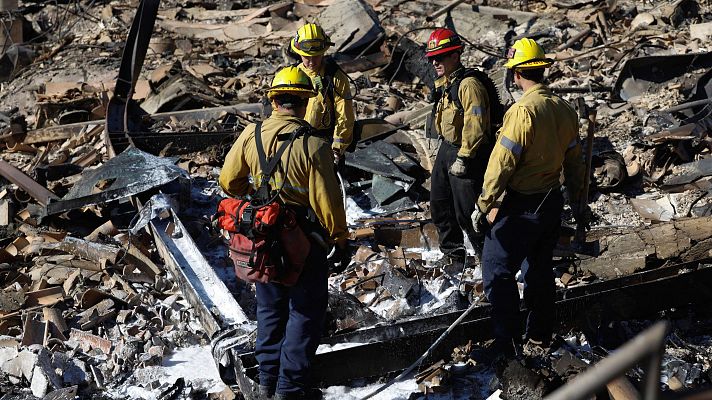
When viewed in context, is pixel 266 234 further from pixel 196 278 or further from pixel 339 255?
pixel 196 278

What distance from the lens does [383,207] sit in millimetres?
8477

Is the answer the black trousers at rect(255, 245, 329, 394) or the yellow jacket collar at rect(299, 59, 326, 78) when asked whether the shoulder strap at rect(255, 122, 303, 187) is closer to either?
the black trousers at rect(255, 245, 329, 394)

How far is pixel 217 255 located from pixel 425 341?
2.85 metres

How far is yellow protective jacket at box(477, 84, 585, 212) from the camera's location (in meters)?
4.91

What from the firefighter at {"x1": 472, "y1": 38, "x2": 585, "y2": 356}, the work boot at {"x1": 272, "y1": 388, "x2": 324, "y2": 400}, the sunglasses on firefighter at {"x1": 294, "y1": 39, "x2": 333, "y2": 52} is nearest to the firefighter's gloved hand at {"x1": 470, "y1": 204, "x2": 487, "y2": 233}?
the firefighter at {"x1": 472, "y1": 38, "x2": 585, "y2": 356}

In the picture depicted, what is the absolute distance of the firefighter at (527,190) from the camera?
4938mm

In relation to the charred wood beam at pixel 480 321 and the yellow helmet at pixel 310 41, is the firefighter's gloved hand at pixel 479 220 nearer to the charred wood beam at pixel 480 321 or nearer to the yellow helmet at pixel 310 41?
the charred wood beam at pixel 480 321

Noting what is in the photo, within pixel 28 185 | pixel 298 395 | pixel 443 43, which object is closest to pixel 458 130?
pixel 443 43

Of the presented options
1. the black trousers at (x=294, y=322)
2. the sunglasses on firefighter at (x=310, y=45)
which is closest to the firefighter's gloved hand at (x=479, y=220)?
the black trousers at (x=294, y=322)

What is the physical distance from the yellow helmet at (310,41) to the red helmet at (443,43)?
41.5 inches

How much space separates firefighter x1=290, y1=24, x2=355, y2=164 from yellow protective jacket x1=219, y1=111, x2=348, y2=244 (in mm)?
2391

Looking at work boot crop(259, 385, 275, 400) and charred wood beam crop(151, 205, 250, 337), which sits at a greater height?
work boot crop(259, 385, 275, 400)

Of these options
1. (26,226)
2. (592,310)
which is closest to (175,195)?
(26,226)

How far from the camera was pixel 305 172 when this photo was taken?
181 inches
